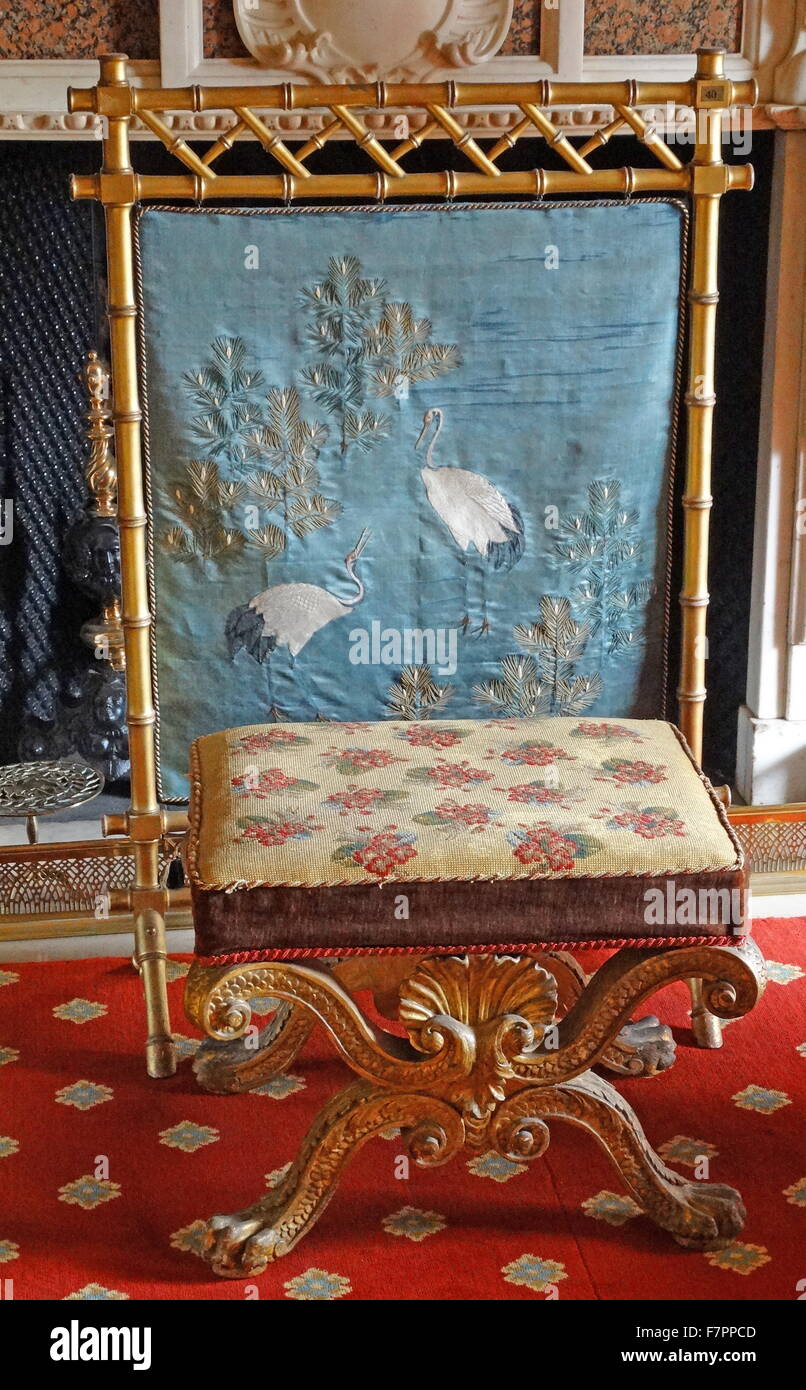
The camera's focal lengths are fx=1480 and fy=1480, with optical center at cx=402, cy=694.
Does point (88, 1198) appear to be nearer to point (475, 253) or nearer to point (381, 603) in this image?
point (381, 603)

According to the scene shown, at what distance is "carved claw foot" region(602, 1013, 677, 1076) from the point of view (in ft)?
7.73

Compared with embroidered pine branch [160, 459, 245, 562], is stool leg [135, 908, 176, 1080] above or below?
below

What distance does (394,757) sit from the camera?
205 cm

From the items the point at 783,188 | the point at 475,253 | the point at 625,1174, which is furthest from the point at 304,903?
the point at 783,188

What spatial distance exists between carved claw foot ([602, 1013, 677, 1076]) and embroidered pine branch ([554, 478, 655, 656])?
0.64m

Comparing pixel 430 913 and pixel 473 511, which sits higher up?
pixel 473 511

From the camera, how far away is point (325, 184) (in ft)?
7.39

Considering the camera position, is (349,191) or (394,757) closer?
(394,757)

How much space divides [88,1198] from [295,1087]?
15.5 inches

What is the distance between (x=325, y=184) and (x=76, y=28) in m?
0.97

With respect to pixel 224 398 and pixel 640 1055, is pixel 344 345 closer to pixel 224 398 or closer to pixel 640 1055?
pixel 224 398
